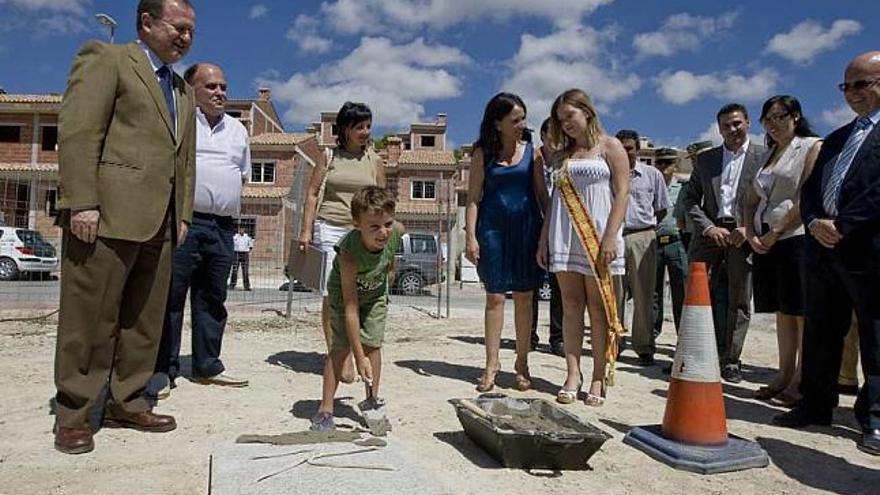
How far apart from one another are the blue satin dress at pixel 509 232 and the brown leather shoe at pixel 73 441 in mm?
2652

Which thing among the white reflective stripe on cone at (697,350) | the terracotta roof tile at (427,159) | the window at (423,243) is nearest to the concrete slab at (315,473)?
the white reflective stripe on cone at (697,350)

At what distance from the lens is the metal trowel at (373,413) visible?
3484mm

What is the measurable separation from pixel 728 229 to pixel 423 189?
36.2 metres

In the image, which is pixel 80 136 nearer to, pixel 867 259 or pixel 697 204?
pixel 867 259

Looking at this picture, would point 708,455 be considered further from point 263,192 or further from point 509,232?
point 263,192

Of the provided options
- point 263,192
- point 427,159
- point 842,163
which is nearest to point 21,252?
point 842,163

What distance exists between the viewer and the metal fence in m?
10.6

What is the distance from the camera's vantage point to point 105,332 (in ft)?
10.9

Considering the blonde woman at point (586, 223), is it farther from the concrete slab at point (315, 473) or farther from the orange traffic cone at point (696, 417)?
the concrete slab at point (315, 473)

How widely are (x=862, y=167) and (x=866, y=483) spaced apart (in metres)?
1.74

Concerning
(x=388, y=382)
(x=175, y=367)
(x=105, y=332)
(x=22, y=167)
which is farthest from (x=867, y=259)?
(x=22, y=167)

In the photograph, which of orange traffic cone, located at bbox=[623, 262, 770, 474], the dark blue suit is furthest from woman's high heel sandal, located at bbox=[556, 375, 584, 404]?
the dark blue suit

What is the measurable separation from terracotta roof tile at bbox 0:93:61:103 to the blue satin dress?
3958cm

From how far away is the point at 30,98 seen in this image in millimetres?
37875
